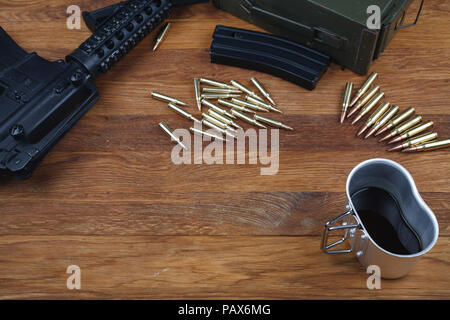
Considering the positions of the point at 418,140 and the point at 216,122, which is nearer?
the point at 418,140

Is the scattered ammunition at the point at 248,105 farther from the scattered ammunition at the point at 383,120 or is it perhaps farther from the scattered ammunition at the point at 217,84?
the scattered ammunition at the point at 383,120

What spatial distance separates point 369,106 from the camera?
5.85 ft

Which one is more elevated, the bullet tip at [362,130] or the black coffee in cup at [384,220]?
the bullet tip at [362,130]

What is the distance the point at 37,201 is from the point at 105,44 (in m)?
0.60

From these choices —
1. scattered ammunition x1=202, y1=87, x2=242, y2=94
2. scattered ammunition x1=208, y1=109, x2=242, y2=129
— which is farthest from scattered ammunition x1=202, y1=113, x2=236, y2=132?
scattered ammunition x1=202, y1=87, x2=242, y2=94

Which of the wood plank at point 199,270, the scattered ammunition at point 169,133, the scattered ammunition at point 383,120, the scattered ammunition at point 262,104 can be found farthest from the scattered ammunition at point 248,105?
the wood plank at point 199,270

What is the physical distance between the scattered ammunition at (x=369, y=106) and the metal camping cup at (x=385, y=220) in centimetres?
39

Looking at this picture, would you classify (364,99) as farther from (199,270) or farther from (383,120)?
(199,270)

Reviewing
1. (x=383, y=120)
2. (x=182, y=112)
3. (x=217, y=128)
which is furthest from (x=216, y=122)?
(x=383, y=120)

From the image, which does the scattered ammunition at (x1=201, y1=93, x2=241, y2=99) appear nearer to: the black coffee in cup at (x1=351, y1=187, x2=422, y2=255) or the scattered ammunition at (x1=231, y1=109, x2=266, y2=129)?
the scattered ammunition at (x1=231, y1=109, x2=266, y2=129)

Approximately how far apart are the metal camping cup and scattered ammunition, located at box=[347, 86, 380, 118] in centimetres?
42

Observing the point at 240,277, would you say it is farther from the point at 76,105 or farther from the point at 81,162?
the point at 76,105

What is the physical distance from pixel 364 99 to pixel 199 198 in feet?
2.26

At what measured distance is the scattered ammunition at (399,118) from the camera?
A: 5.68 ft
